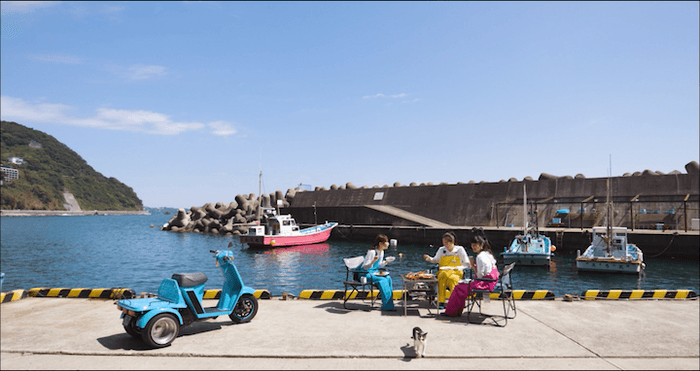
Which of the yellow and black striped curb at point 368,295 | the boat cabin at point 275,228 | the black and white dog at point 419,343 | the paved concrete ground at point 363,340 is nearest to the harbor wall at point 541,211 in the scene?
the boat cabin at point 275,228

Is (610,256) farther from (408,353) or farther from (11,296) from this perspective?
(11,296)

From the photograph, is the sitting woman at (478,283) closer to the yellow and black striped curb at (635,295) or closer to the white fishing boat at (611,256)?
the yellow and black striped curb at (635,295)

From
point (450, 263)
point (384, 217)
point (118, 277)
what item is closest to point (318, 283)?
point (118, 277)

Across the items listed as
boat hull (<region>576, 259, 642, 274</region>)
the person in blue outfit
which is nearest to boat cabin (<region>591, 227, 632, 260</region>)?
boat hull (<region>576, 259, 642, 274</region>)

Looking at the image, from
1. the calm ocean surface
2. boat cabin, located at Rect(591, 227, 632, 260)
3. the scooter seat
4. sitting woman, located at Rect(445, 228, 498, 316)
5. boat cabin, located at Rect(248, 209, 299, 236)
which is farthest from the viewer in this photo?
boat cabin, located at Rect(248, 209, 299, 236)

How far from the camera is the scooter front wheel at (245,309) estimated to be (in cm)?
667

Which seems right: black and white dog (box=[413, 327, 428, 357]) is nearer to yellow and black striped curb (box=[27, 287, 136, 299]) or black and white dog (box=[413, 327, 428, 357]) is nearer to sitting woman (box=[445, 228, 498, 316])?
sitting woman (box=[445, 228, 498, 316])

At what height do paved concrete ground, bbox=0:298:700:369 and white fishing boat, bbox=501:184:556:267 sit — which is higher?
paved concrete ground, bbox=0:298:700:369

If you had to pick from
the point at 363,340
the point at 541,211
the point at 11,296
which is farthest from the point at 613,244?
the point at 11,296

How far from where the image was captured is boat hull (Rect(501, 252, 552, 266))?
25625 mm

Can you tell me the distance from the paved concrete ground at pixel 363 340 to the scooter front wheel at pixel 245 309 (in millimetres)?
184

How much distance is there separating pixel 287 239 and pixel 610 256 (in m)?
26.5

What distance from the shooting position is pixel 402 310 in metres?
7.57

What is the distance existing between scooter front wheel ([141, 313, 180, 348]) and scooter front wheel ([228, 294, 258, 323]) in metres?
1.09
